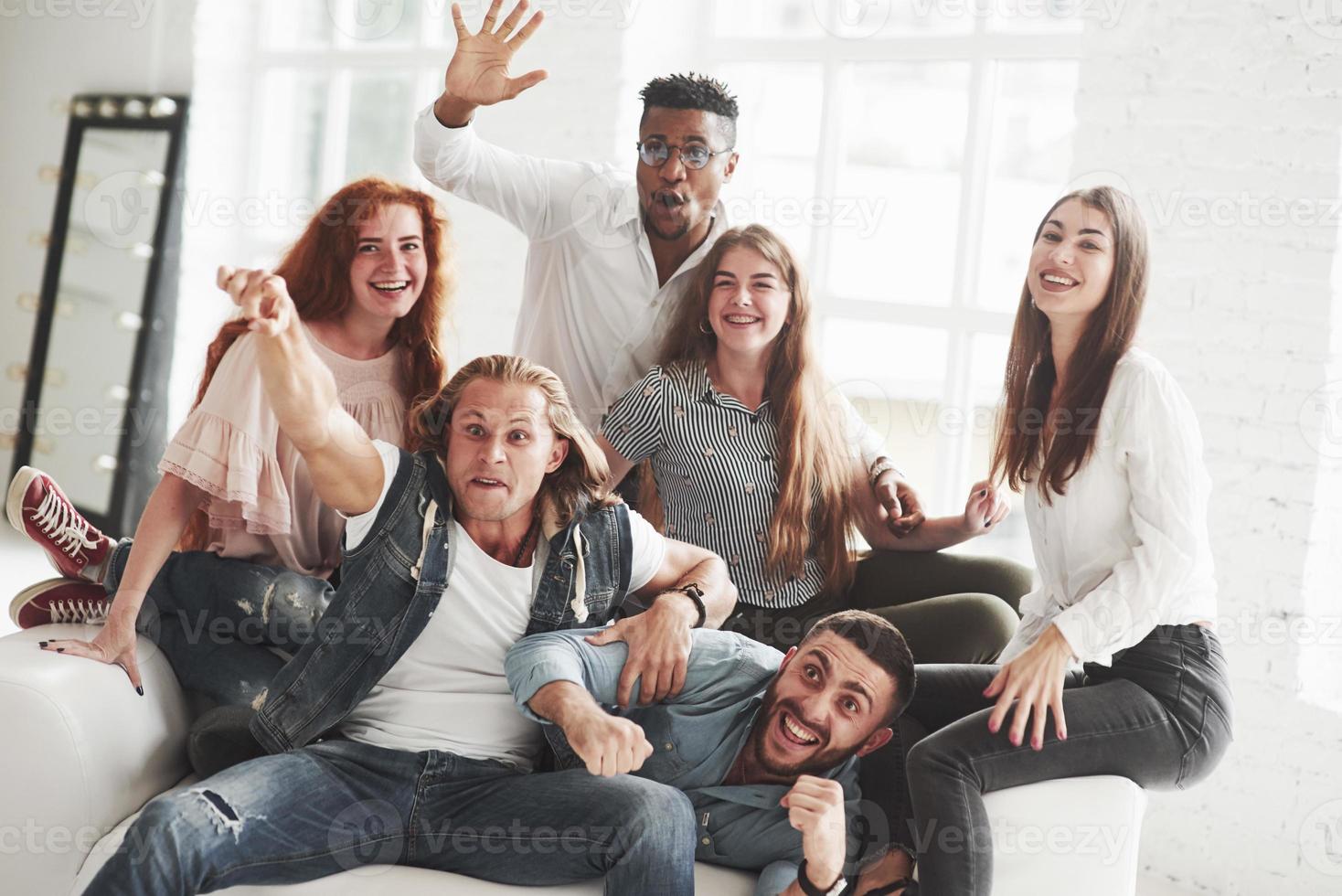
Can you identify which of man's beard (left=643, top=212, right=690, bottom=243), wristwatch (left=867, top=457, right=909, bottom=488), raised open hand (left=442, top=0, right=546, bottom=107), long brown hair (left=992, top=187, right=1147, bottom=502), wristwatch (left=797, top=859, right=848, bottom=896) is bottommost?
wristwatch (left=797, top=859, right=848, bottom=896)

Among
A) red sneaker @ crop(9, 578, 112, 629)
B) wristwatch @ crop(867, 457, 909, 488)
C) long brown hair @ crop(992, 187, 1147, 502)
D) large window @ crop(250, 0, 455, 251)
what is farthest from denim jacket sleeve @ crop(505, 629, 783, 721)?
large window @ crop(250, 0, 455, 251)

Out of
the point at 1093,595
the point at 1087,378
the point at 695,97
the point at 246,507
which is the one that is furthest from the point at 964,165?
the point at 246,507

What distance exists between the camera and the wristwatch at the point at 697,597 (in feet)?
6.37

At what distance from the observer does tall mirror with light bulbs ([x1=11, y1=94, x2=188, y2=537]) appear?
192 inches

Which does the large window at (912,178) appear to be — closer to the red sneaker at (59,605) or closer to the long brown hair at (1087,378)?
the long brown hair at (1087,378)

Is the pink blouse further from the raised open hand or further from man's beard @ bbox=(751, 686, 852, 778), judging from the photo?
man's beard @ bbox=(751, 686, 852, 778)

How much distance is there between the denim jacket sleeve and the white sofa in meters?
0.26

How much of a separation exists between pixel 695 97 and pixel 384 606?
1.26 metres

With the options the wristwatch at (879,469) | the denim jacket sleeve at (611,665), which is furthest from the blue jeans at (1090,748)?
the wristwatch at (879,469)

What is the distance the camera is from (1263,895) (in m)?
2.90

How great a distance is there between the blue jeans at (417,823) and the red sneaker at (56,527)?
643 millimetres

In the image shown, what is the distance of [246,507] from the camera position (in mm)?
2092

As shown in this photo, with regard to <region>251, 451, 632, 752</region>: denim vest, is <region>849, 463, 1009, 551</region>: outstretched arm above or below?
above

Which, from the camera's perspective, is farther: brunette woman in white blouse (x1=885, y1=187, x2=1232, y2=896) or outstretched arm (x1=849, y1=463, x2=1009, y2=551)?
outstretched arm (x1=849, y1=463, x2=1009, y2=551)
